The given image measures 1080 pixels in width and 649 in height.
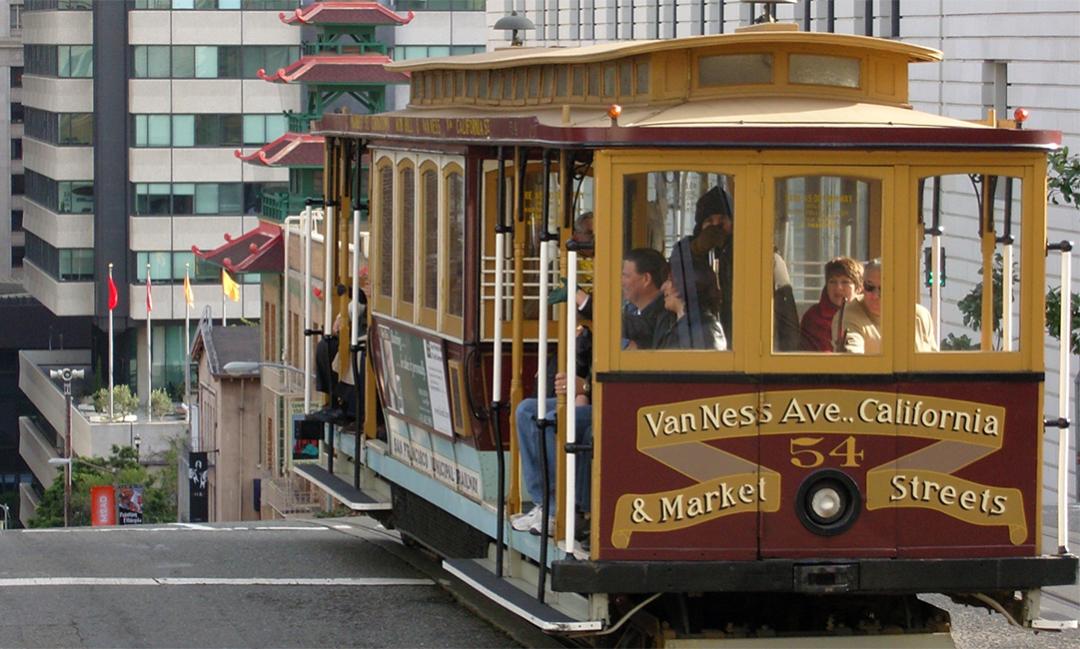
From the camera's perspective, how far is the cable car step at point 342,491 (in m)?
15.7

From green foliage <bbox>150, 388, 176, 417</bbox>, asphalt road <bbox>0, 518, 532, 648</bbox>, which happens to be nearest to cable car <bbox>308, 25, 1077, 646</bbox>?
asphalt road <bbox>0, 518, 532, 648</bbox>

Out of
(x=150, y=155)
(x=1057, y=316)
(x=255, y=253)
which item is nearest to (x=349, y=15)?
(x=255, y=253)

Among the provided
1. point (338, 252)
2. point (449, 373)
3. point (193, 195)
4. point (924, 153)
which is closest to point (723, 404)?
point (924, 153)

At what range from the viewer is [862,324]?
11.0 metres

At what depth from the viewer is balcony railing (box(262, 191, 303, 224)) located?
2317 inches

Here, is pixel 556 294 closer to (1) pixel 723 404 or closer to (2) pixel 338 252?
(1) pixel 723 404

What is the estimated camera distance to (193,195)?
8756cm

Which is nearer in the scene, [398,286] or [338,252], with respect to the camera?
[398,286]

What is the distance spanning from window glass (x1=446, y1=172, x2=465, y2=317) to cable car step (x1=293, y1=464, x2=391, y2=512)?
9.46 ft

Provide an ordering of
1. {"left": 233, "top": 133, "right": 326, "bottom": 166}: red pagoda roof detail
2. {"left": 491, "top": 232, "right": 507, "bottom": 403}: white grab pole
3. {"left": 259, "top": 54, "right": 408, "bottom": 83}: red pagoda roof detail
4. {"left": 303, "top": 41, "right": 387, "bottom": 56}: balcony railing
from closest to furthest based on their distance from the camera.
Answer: {"left": 491, "top": 232, "right": 507, "bottom": 403}: white grab pole < {"left": 233, "top": 133, "right": 326, "bottom": 166}: red pagoda roof detail < {"left": 259, "top": 54, "right": 408, "bottom": 83}: red pagoda roof detail < {"left": 303, "top": 41, "right": 387, "bottom": 56}: balcony railing

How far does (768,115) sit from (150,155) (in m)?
77.7

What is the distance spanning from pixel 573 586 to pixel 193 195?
77.9 metres

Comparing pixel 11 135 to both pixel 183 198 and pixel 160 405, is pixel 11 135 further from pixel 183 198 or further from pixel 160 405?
pixel 160 405

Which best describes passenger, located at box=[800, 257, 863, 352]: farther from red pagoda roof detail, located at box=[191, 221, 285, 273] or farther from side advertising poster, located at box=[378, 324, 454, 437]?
red pagoda roof detail, located at box=[191, 221, 285, 273]
